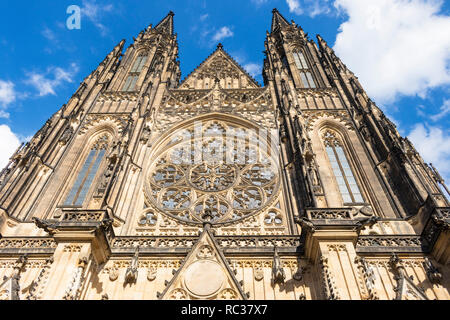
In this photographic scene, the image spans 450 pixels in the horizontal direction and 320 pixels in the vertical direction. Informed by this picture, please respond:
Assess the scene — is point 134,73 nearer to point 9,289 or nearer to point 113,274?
point 113,274

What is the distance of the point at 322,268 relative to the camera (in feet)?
29.7

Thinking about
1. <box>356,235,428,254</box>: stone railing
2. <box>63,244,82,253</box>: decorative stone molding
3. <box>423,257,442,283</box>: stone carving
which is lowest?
<box>423,257,442,283</box>: stone carving

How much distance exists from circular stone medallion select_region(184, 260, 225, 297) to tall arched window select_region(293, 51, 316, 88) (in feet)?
44.7

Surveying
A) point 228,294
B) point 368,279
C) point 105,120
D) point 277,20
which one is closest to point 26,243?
point 228,294

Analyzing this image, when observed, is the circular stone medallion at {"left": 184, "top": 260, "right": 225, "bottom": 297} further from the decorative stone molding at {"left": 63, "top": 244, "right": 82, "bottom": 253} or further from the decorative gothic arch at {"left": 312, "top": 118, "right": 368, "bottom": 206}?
the decorative gothic arch at {"left": 312, "top": 118, "right": 368, "bottom": 206}

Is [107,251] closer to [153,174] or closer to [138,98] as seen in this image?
[153,174]

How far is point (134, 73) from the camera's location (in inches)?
902

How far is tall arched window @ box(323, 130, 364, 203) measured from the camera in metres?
13.8

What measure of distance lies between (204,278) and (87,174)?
7767 mm

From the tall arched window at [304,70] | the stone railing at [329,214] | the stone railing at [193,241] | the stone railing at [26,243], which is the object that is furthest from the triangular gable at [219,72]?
the stone railing at [26,243]

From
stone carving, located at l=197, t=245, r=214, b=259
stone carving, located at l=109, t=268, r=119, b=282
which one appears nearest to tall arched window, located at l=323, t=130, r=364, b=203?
stone carving, located at l=197, t=245, r=214, b=259

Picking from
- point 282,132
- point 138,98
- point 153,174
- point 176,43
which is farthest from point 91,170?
point 176,43

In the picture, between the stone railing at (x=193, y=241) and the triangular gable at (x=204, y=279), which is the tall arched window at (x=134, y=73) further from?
the triangular gable at (x=204, y=279)

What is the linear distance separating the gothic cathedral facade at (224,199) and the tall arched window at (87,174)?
5 cm
